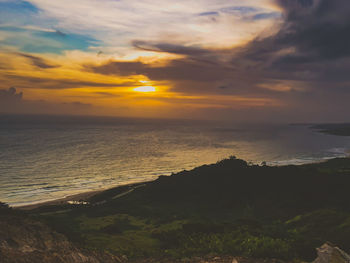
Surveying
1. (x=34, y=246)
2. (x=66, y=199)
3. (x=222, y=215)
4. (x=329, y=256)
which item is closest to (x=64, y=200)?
(x=66, y=199)

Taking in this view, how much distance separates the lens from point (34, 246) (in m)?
11.4

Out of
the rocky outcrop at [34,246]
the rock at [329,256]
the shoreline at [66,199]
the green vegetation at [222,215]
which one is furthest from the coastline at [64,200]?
the rock at [329,256]

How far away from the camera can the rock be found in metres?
14.1

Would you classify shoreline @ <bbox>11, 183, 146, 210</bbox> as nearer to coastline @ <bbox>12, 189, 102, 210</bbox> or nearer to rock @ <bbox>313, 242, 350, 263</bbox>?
coastline @ <bbox>12, 189, 102, 210</bbox>

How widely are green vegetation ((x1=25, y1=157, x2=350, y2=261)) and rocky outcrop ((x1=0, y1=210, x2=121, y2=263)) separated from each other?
234cm

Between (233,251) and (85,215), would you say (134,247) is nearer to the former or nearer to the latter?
(233,251)

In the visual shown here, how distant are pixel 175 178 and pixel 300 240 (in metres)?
37.7

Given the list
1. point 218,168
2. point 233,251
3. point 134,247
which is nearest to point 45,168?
point 218,168

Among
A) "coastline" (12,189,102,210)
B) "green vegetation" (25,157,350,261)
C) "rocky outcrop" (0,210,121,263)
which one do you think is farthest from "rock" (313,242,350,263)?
"coastline" (12,189,102,210)

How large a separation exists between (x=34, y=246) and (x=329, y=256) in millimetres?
14277

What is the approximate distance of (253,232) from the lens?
1841 centimetres

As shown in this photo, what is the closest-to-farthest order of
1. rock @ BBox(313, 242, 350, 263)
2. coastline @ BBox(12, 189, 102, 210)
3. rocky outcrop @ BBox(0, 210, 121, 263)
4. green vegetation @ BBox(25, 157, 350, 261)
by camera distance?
rocky outcrop @ BBox(0, 210, 121, 263), rock @ BBox(313, 242, 350, 263), green vegetation @ BBox(25, 157, 350, 261), coastline @ BBox(12, 189, 102, 210)

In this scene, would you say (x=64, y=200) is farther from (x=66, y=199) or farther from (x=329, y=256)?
(x=329, y=256)

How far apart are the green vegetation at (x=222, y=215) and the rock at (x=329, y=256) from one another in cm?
42
